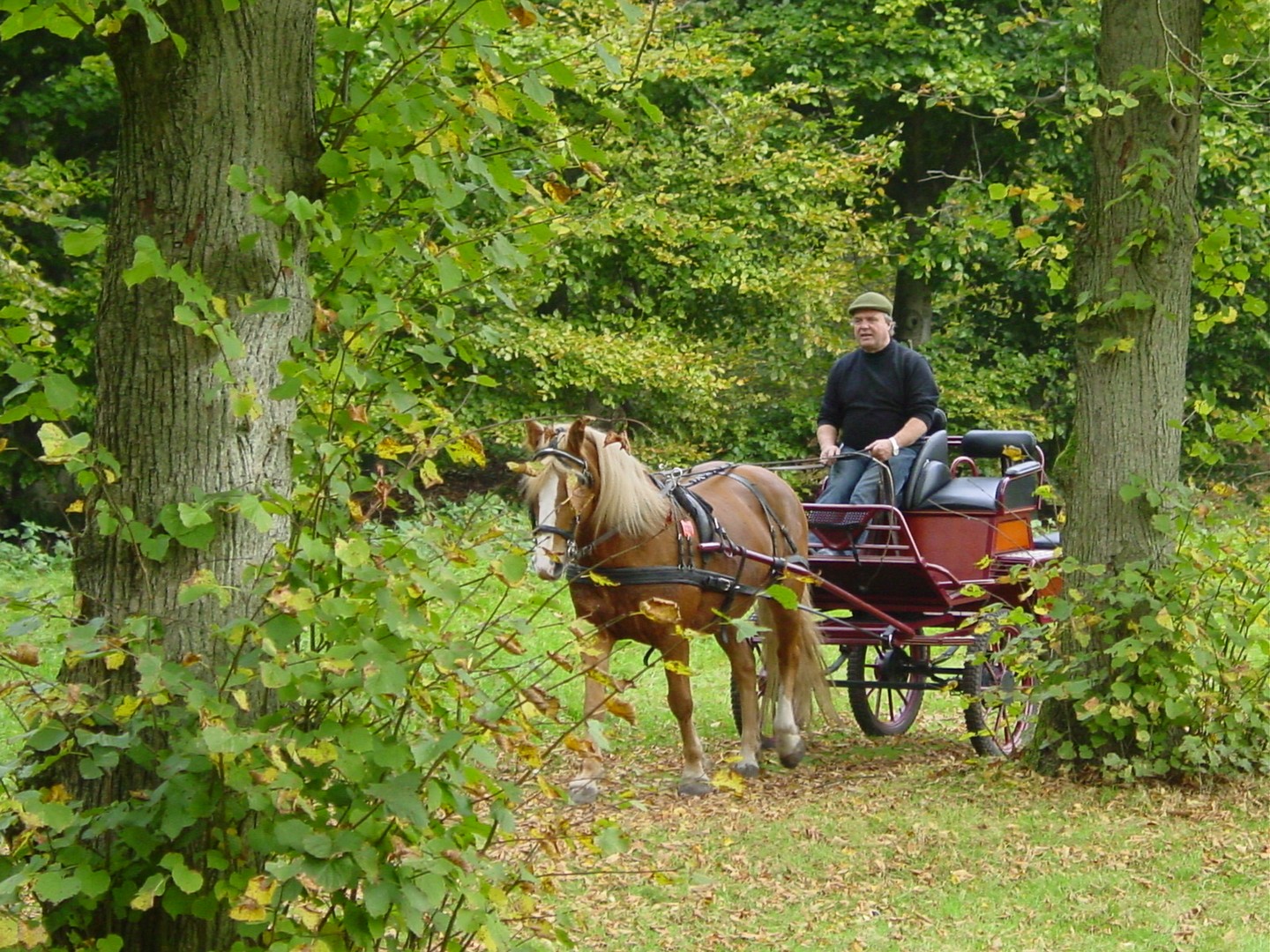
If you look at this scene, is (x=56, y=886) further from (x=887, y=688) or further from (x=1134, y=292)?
(x=887, y=688)

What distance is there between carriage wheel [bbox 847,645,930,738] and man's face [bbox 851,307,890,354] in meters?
1.78

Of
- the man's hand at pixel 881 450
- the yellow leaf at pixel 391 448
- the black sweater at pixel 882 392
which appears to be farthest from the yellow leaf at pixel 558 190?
the black sweater at pixel 882 392

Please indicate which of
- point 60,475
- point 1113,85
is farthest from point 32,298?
point 60,475

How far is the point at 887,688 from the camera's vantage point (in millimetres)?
9203

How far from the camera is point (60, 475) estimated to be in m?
18.8

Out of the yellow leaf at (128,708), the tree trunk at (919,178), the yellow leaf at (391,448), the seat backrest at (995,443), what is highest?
the tree trunk at (919,178)

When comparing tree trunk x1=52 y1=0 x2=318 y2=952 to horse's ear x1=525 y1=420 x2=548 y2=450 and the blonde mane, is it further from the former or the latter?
the blonde mane

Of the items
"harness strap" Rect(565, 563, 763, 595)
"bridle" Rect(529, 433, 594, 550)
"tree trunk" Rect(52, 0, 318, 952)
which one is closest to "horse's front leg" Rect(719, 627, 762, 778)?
"harness strap" Rect(565, 563, 763, 595)

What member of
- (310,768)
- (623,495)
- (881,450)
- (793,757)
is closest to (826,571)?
(881,450)

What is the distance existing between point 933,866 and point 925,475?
3021 millimetres

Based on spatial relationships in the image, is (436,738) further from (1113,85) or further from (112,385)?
(1113,85)

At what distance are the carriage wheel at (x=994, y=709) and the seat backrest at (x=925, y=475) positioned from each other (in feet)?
2.77

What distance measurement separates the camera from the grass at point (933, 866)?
545cm

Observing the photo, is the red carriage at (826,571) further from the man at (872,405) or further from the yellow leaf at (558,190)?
the yellow leaf at (558,190)
